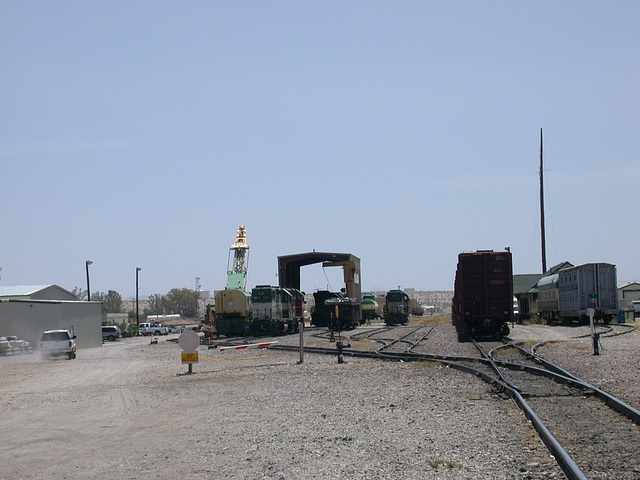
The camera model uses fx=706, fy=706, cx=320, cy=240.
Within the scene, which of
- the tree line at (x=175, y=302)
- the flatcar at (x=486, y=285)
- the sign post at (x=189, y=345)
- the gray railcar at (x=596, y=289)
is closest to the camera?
the sign post at (x=189, y=345)

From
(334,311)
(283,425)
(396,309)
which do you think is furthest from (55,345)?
(396,309)

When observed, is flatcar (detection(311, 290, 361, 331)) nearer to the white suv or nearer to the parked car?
the white suv

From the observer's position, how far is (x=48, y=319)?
45312 mm

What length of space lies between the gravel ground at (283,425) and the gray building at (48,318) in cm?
2242

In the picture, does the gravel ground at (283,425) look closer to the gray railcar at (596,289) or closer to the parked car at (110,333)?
the gray railcar at (596,289)

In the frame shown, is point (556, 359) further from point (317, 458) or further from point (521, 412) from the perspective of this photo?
point (317, 458)

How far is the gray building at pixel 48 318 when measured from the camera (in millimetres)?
41500

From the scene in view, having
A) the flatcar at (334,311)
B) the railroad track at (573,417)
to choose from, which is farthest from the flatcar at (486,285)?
the flatcar at (334,311)

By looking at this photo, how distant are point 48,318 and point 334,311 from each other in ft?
62.7

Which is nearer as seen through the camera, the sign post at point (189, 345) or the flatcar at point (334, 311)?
the sign post at point (189, 345)

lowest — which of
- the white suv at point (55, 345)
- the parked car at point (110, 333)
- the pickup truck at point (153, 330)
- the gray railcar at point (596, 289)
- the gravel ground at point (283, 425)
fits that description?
the pickup truck at point (153, 330)

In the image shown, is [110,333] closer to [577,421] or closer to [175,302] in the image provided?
[577,421]

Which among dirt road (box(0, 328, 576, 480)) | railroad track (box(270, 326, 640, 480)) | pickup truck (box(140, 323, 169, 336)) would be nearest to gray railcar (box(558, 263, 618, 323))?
railroad track (box(270, 326, 640, 480))

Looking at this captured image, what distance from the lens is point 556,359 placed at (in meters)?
20.8
